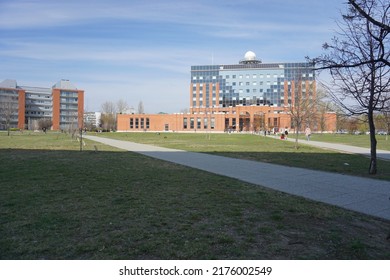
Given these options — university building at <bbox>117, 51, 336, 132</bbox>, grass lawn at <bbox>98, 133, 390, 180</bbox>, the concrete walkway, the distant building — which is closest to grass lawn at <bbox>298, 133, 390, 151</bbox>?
grass lawn at <bbox>98, 133, 390, 180</bbox>

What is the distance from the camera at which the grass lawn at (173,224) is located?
14.0 ft

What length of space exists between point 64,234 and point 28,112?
445 ft

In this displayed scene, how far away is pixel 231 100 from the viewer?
11356 centimetres

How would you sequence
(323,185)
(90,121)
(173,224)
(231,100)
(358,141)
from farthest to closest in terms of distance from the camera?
(231,100)
(90,121)
(358,141)
(323,185)
(173,224)

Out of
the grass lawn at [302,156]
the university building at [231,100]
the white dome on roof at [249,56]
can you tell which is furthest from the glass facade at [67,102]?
the grass lawn at [302,156]

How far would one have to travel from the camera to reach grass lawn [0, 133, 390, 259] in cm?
427

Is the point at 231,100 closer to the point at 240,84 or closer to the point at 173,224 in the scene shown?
the point at 240,84

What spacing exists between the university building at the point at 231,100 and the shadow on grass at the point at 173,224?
88.9 meters

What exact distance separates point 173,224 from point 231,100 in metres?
110

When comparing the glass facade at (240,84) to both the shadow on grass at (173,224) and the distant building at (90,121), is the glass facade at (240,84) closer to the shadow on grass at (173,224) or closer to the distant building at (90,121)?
the distant building at (90,121)

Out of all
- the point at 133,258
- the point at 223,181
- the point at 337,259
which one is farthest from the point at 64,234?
the point at 223,181

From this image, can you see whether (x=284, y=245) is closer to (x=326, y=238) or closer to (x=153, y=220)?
(x=326, y=238)

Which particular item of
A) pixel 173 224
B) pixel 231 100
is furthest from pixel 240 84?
pixel 173 224

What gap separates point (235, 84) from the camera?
11356 cm
